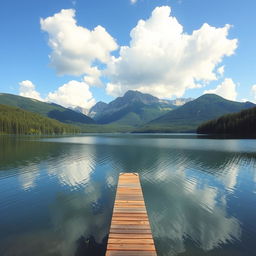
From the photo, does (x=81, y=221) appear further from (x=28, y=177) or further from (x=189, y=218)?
(x=28, y=177)

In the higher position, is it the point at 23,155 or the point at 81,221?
the point at 23,155

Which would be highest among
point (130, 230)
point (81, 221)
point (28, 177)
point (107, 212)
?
point (130, 230)

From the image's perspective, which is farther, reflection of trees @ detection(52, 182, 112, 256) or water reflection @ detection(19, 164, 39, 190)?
water reflection @ detection(19, 164, 39, 190)

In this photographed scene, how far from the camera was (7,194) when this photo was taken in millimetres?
26938

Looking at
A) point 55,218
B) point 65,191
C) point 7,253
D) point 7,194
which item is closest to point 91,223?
point 55,218

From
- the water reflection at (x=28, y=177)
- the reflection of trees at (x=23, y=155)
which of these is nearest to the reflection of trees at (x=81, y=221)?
the water reflection at (x=28, y=177)

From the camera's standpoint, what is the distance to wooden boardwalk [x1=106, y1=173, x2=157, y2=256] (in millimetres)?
12102

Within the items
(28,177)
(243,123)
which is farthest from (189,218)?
(243,123)

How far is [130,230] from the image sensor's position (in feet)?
48.0

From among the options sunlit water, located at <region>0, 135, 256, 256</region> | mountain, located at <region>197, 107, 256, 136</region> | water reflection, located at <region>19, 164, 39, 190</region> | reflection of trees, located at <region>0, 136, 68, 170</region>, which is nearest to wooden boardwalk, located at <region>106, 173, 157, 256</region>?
sunlit water, located at <region>0, 135, 256, 256</region>

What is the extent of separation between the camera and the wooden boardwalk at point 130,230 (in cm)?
1210

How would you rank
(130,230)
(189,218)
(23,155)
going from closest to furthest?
1. (130,230)
2. (189,218)
3. (23,155)

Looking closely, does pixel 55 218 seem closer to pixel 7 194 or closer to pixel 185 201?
pixel 7 194

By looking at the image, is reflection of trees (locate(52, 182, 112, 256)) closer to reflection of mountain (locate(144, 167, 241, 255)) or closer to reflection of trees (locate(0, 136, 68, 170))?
reflection of mountain (locate(144, 167, 241, 255))
